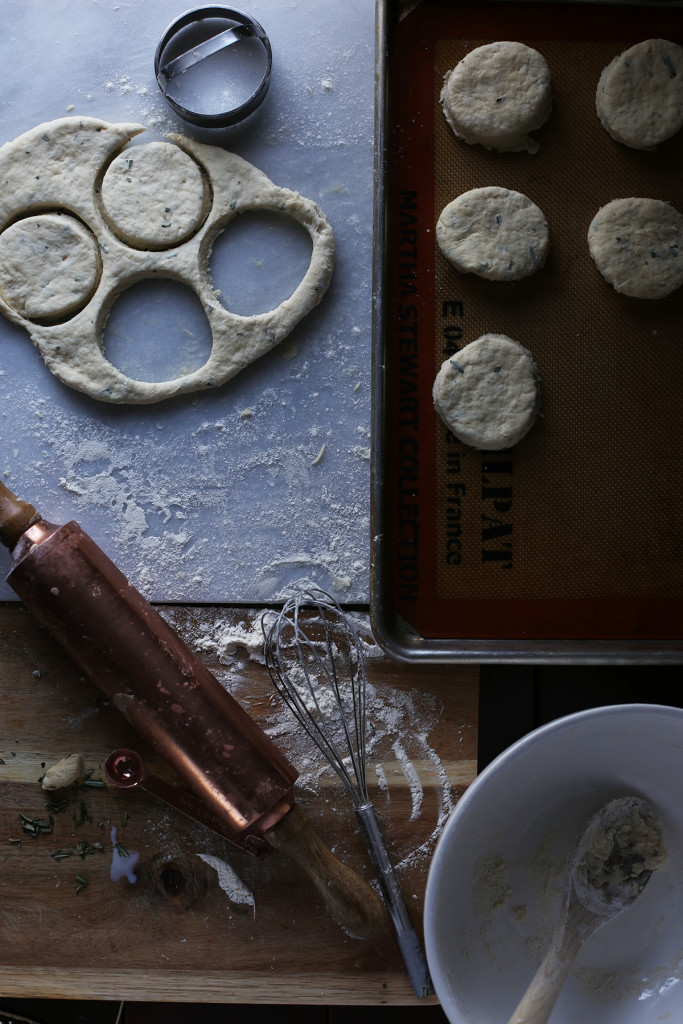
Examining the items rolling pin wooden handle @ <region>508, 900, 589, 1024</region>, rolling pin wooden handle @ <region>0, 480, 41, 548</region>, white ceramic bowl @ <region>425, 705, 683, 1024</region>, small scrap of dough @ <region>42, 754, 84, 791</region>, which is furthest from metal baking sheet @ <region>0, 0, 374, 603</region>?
rolling pin wooden handle @ <region>508, 900, 589, 1024</region>

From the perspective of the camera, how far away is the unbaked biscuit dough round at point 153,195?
1.30 metres

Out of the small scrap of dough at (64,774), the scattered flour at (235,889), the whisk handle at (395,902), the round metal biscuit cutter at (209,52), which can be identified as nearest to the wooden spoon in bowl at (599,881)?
the whisk handle at (395,902)

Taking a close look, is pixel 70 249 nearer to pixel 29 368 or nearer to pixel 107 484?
pixel 29 368

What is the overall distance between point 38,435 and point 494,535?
0.74m

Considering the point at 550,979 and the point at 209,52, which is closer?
the point at 550,979

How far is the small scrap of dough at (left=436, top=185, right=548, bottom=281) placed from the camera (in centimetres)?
122

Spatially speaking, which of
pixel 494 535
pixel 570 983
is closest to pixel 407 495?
pixel 494 535

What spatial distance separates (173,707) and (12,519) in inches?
13.6

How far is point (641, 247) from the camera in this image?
1.21 m

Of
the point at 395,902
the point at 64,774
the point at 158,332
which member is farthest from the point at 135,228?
the point at 395,902

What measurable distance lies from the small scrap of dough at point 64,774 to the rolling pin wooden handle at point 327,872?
0.31 metres

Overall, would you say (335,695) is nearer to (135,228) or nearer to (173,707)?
(173,707)

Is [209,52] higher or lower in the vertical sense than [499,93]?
higher

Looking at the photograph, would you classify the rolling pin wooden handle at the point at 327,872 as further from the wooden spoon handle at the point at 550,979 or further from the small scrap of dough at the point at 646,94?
the small scrap of dough at the point at 646,94
